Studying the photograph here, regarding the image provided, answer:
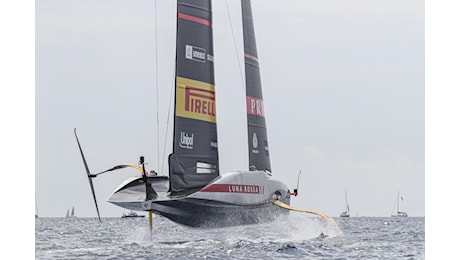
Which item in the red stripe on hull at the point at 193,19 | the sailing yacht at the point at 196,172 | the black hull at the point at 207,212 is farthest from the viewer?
the red stripe on hull at the point at 193,19

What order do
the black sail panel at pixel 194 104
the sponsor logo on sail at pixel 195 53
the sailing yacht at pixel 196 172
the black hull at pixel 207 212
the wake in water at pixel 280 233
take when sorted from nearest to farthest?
the black hull at pixel 207 212
the sailing yacht at pixel 196 172
the black sail panel at pixel 194 104
the sponsor logo on sail at pixel 195 53
the wake in water at pixel 280 233

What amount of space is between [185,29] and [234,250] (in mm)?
6183

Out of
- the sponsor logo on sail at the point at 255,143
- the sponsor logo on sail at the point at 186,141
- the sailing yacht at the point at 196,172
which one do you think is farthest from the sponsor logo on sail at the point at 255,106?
the sponsor logo on sail at the point at 186,141

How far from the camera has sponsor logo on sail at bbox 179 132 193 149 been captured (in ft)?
73.8

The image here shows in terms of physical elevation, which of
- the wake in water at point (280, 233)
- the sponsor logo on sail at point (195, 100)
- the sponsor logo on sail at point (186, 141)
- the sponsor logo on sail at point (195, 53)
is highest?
the sponsor logo on sail at point (195, 53)

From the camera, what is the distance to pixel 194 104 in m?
22.9

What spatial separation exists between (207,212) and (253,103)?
19.1ft

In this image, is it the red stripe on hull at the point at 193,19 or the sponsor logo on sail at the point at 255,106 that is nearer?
the red stripe on hull at the point at 193,19

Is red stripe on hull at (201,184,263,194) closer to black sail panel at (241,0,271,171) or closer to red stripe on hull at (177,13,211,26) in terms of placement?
black sail panel at (241,0,271,171)

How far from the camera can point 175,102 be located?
22469 millimetres

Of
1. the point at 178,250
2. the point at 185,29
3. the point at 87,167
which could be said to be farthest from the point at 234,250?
the point at 185,29

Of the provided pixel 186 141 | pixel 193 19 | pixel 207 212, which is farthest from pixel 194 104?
pixel 207 212

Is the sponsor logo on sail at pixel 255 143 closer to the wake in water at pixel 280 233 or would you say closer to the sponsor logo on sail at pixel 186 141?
the wake in water at pixel 280 233

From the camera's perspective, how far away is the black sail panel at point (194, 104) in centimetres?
2245
